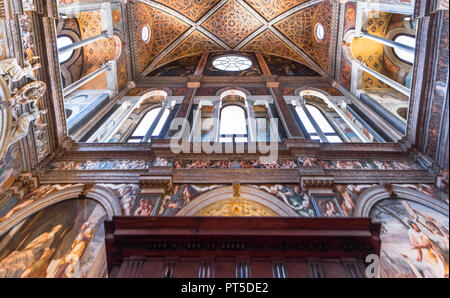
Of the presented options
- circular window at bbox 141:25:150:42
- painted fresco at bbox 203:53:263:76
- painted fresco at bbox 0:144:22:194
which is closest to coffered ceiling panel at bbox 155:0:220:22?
circular window at bbox 141:25:150:42

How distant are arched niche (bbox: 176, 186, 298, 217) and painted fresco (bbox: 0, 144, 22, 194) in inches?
164

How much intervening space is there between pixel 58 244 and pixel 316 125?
330 inches

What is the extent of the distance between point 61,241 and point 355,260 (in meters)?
5.50

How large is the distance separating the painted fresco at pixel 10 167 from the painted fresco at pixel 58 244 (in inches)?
41.7

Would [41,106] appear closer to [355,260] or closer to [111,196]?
[111,196]

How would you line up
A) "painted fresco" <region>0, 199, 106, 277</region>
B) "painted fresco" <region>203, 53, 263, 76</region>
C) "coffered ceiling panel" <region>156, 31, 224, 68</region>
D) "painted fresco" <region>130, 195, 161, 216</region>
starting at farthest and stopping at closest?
1. "coffered ceiling panel" <region>156, 31, 224, 68</region>
2. "painted fresco" <region>203, 53, 263, 76</region>
3. "painted fresco" <region>130, 195, 161, 216</region>
4. "painted fresco" <region>0, 199, 106, 277</region>

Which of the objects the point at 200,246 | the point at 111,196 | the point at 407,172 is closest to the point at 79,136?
the point at 111,196

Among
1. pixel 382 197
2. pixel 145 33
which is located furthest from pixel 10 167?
pixel 145 33

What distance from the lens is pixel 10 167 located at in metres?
6.50

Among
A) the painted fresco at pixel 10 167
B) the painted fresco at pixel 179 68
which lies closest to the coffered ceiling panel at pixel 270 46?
the painted fresco at pixel 179 68

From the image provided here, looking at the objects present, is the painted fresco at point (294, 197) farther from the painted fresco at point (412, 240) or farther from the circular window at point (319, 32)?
the circular window at point (319, 32)

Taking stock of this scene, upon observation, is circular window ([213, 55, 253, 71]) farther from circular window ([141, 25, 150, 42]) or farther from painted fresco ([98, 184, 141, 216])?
painted fresco ([98, 184, 141, 216])

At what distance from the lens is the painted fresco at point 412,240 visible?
481 centimetres

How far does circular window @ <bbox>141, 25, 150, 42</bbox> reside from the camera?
14398 mm
